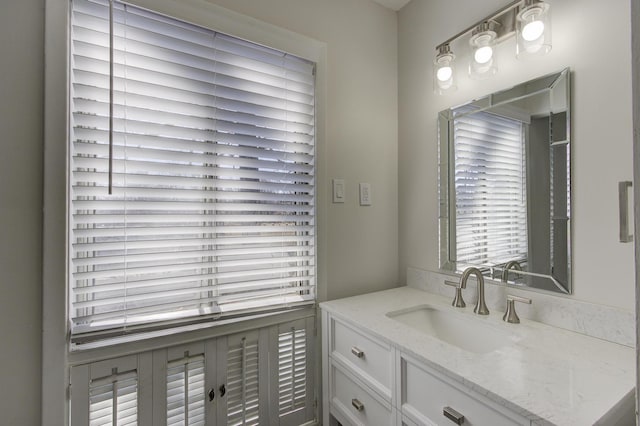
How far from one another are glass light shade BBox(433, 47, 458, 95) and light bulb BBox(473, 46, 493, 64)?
0.16 meters

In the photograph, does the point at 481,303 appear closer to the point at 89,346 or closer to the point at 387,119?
the point at 387,119

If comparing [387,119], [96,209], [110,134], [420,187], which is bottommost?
[96,209]

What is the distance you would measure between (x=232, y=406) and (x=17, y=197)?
1.11 m

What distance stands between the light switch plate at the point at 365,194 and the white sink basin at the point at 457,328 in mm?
599

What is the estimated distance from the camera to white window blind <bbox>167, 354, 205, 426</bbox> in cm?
116

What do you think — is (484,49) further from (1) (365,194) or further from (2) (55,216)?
(2) (55,216)

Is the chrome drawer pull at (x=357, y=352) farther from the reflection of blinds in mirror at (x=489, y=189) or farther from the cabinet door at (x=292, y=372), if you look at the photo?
the reflection of blinds in mirror at (x=489, y=189)

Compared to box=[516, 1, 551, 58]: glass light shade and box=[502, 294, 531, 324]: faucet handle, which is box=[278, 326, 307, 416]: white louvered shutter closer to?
box=[502, 294, 531, 324]: faucet handle

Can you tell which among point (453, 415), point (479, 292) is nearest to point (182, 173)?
point (453, 415)

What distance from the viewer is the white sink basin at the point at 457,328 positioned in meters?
1.12

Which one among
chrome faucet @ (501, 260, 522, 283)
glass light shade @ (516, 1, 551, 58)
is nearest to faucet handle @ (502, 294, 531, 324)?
chrome faucet @ (501, 260, 522, 283)

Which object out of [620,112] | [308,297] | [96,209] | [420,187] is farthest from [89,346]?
[620,112]

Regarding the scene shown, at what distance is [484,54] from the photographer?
127 centimetres

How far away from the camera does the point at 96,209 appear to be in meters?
1.04
